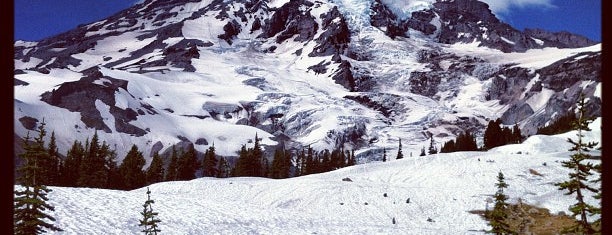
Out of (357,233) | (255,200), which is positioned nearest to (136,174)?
(255,200)

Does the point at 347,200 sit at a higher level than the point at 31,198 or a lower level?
lower

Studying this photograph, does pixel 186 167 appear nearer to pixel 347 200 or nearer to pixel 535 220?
pixel 347 200

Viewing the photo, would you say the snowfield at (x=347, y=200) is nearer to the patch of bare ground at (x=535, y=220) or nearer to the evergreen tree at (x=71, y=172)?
the patch of bare ground at (x=535, y=220)

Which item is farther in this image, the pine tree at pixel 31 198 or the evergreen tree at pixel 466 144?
the evergreen tree at pixel 466 144

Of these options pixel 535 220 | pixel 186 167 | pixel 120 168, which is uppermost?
pixel 186 167

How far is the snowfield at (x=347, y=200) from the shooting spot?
3494 cm

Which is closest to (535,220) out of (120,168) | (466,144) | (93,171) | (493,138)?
(93,171)

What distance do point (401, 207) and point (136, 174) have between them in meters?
53.9

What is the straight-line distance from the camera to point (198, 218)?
37219 mm

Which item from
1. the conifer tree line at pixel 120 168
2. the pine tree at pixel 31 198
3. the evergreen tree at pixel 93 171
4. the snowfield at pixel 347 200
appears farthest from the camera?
the conifer tree line at pixel 120 168

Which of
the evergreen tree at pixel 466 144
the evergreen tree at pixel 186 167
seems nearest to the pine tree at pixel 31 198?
the evergreen tree at pixel 186 167

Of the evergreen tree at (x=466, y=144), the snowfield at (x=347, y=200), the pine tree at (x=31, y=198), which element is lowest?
the snowfield at (x=347, y=200)

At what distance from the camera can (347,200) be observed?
51281mm

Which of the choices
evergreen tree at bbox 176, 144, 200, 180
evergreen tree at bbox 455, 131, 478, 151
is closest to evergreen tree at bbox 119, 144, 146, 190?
evergreen tree at bbox 176, 144, 200, 180
